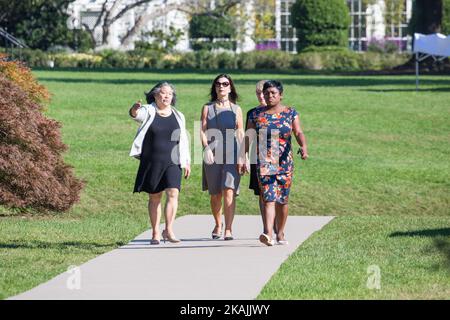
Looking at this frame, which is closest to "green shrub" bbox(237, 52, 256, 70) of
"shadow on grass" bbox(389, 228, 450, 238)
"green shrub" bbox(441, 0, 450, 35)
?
"green shrub" bbox(441, 0, 450, 35)

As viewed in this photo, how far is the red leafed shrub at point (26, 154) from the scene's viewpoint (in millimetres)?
15617

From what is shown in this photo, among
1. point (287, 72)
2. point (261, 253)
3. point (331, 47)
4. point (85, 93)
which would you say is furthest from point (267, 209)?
point (331, 47)

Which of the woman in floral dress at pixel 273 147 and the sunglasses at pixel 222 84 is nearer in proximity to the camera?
the woman in floral dress at pixel 273 147

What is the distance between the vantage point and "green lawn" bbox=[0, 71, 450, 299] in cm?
1134

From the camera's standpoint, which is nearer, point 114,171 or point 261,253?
point 261,253

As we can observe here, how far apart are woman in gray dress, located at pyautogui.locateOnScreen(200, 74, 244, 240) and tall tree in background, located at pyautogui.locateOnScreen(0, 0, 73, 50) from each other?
4991 cm

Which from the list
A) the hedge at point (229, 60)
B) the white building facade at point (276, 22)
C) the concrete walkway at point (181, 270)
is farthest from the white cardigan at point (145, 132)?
the white building facade at point (276, 22)

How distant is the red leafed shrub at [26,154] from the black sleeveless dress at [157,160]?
8.79 ft

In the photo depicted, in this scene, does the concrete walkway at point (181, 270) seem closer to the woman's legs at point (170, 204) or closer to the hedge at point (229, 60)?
the woman's legs at point (170, 204)

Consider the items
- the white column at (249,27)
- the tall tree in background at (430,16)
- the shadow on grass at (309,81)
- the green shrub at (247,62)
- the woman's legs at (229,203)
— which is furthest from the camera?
the white column at (249,27)

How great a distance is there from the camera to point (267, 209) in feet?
43.4

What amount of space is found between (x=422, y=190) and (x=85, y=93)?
670 inches

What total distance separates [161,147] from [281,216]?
1.41 metres

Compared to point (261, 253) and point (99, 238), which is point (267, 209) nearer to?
point (261, 253)
